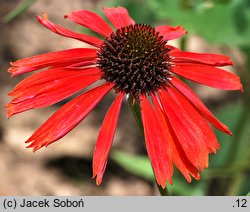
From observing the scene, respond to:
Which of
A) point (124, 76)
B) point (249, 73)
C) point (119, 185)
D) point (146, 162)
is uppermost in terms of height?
point (124, 76)

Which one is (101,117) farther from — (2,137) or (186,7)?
(186,7)

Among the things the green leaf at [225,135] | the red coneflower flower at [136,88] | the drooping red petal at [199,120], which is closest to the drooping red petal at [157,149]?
the red coneflower flower at [136,88]

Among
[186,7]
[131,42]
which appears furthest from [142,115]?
[186,7]


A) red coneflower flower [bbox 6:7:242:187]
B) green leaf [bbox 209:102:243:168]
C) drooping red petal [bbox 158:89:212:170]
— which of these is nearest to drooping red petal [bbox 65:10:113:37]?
red coneflower flower [bbox 6:7:242:187]

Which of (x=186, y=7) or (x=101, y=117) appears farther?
(x=101, y=117)

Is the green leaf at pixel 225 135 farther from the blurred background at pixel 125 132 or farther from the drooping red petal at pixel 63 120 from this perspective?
the drooping red petal at pixel 63 120

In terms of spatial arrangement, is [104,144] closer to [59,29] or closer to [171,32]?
[59,29]

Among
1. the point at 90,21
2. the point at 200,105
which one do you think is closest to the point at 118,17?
the point at 90,21
